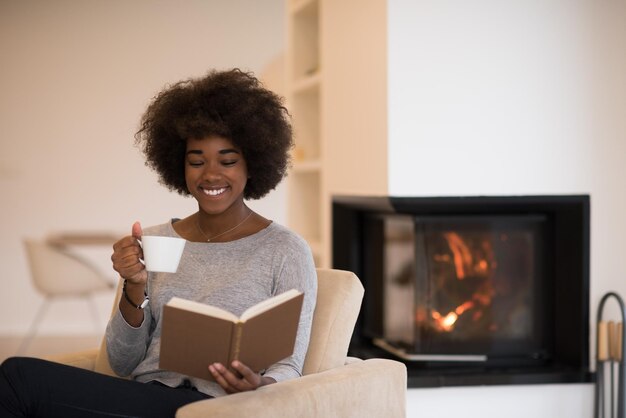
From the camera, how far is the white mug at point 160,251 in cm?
182

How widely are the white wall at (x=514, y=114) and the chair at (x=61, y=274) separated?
9.86ft

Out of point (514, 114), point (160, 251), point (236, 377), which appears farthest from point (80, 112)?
point (236, 377)

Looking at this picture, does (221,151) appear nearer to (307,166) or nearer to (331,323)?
(331,323)

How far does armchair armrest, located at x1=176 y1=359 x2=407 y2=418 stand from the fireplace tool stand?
1.28m

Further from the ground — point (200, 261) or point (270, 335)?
point (200, 261)

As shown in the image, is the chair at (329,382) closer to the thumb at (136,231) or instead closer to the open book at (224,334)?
the open book at (224,334)

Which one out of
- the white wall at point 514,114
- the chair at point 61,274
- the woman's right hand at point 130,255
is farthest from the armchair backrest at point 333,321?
the chair at point 61,274

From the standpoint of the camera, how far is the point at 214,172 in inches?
82.8

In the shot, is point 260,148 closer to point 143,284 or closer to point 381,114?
point 143,284

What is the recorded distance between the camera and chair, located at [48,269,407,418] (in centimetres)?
176

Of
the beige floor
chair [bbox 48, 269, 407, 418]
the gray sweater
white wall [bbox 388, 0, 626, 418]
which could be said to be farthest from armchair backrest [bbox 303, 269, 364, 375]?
the beige floor

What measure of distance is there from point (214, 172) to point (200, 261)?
0.21m

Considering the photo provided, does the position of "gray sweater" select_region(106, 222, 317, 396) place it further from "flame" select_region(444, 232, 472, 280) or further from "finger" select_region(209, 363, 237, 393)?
"flame" select_region(444, 232, 472, 280)

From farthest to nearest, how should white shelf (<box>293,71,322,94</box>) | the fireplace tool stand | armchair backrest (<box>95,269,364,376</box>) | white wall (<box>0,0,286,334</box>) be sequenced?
white wall (<box>0,0,286,334</box>) < white shelf (<box>293,71,322,94</box>) < the fireplace tool stand < armchair backrest (<box>95,269,364,376</box>)
